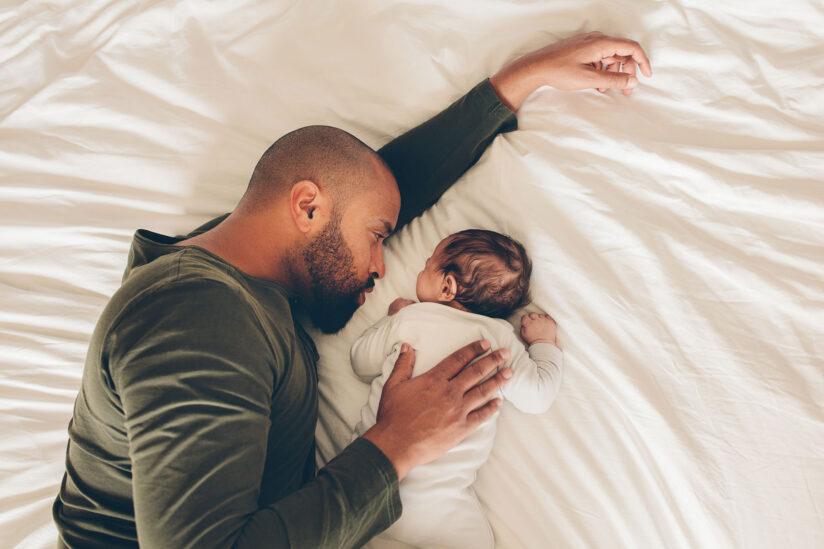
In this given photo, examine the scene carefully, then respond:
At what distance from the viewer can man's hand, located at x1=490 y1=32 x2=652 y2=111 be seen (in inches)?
49.7

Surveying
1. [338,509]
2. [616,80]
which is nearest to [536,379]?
[338,509]

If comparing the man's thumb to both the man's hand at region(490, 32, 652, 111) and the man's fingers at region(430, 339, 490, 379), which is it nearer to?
the man's hand at region(490, 32, 652, 111)

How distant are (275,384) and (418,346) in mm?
321

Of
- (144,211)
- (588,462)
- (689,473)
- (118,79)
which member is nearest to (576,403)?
(588,462)

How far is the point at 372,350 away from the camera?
124cm

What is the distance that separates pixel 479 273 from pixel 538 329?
0.57ft

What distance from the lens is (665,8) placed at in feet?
4.22

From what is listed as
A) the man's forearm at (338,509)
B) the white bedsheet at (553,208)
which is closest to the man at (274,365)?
the man's forearm at (338,509)

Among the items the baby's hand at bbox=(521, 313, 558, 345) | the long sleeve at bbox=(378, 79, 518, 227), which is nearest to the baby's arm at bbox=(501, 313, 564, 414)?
the baby's hand at bbox=(521, 313, 558, 345)

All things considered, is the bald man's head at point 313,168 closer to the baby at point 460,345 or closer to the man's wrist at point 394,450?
the baby at point 460,345

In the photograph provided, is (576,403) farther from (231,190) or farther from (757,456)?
(231,190)

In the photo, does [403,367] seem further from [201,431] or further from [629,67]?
[629,67]

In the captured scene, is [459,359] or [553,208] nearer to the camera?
[459,359]

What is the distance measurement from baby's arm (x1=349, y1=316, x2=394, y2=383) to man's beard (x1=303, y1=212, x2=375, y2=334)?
8cm
